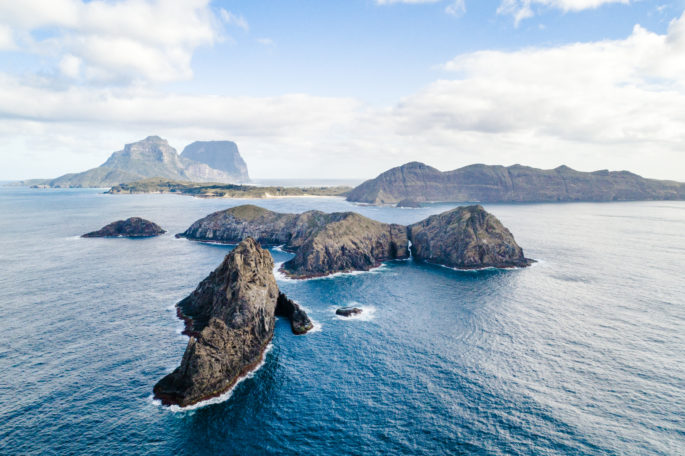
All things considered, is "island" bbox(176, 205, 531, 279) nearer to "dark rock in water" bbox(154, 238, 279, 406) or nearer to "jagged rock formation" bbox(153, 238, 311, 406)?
"dark rock in water" bbox(154, 238, 279, 406)

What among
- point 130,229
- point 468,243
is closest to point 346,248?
point 468,243

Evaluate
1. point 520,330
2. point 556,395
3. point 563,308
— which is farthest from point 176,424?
point 563,308

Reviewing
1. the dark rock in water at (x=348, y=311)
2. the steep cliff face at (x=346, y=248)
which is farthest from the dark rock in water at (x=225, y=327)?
the steep cliff face at (x=346, y=248)

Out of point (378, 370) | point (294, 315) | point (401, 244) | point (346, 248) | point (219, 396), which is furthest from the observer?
point (401, 244)

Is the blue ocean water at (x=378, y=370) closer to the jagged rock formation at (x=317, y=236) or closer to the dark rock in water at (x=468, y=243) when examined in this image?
the jagged rock formation at (x=317, y=236)

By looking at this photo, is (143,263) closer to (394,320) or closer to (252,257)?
(252,257)

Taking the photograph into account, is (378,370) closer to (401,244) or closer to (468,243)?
(468,243)
